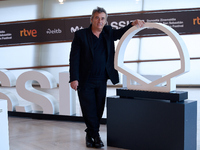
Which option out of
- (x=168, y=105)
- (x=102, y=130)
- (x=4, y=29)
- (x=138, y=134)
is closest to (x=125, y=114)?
(x=138, y=134)

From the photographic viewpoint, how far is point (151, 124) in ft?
8.14

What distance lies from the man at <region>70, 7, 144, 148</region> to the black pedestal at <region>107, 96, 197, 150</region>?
6.4 inches

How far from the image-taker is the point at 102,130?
3426 millimetres

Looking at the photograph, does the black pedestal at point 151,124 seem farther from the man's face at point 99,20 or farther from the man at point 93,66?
the man's face at point 99,20

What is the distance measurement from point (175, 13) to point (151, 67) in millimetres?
1473

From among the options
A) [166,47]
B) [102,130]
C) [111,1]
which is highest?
[111,1]

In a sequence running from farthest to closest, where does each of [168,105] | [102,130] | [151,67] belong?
1. [151,67]
2. [102,130]
3. [168,105]

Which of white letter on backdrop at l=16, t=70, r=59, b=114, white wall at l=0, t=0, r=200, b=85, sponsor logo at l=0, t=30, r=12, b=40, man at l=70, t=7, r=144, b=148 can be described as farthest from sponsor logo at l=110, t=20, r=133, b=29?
man at l=70, t=7, r=144, b=148

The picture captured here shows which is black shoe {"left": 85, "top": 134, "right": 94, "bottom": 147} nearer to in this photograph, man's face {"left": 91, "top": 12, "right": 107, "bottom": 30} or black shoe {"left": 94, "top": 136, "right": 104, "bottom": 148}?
black shoe {"left": 94, "top": 136, "right": 104, "bottom": 148}

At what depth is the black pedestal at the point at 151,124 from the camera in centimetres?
232

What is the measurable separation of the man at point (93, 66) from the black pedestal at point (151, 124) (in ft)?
0.54

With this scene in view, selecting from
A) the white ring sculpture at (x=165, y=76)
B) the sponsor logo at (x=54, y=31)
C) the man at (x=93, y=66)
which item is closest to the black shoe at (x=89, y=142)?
the man at (x=93, y=66)

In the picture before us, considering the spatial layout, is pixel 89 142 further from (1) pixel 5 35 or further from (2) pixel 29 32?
(1) pixel 5 35

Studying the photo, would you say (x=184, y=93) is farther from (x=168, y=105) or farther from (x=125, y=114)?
(x=125, y=114)
